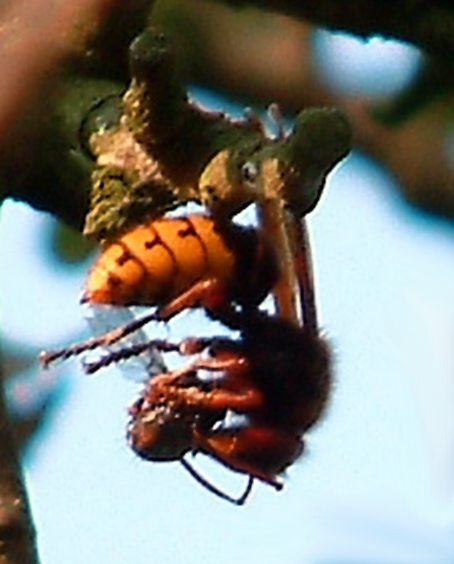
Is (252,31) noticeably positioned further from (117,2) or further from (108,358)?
(117,2)

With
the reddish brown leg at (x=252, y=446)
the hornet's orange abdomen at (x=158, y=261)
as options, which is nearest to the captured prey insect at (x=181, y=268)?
the hornet's orange abdomen at (x=158, y=261)

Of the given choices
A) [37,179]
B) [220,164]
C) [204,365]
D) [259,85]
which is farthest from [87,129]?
[259,85]

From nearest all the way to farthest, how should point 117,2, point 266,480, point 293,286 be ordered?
1. point 117,2
2. point 293,286
3. point 266,480

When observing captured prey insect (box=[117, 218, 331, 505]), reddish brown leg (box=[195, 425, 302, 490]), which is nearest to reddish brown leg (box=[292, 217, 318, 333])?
captured prey insect (box=[117, 218, 331, 505])

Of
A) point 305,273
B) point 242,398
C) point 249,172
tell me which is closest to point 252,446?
point 242,398

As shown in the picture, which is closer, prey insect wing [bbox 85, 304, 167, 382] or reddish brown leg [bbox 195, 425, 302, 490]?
prey insect wing [bbox 85, 304, 167, 382]

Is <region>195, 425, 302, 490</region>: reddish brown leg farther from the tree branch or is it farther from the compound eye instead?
the compound eye
